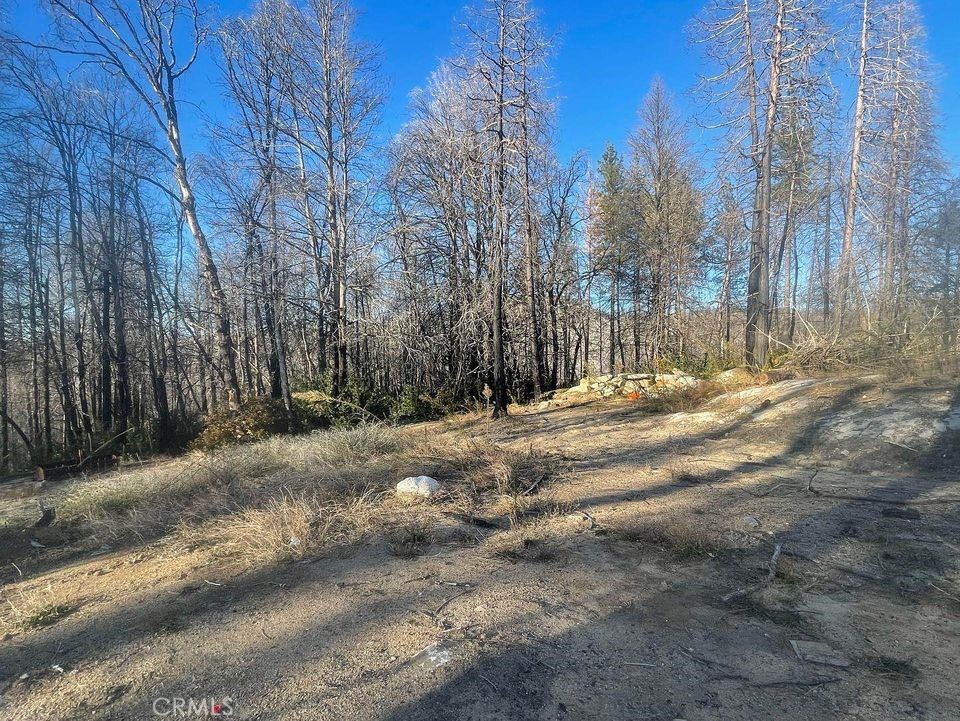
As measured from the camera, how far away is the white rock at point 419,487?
15.9 feet

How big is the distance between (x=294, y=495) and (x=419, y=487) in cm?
116

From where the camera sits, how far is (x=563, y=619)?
8.71 ft

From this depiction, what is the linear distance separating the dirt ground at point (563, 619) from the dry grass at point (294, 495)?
0.82ft

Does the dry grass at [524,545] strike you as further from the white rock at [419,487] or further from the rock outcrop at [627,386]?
the rock outcrop at [627,386]

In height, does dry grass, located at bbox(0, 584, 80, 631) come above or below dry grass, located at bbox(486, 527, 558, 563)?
above

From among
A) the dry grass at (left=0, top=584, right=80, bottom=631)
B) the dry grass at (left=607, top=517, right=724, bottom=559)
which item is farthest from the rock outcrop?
the dry grass at (left=0, top=584, right=80, bottom=631)

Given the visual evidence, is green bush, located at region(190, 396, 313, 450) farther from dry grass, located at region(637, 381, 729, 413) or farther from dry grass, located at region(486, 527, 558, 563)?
dry grass, located at region(637, 381, 729, 413)

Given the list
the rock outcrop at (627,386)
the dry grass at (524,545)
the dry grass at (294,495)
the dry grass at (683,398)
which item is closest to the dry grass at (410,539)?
the dry grass at (294,495)

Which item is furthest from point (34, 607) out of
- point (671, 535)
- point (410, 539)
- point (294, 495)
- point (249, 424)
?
point (249, 424)

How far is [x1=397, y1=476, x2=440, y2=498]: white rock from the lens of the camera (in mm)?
4859

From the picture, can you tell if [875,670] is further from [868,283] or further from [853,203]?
[853,203]

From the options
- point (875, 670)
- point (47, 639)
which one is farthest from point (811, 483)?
point (47, 639)

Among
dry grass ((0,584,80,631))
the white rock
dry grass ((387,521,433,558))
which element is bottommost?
dry grass ((387,521,433,558))

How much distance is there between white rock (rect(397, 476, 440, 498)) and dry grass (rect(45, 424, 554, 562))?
4.7 inches
